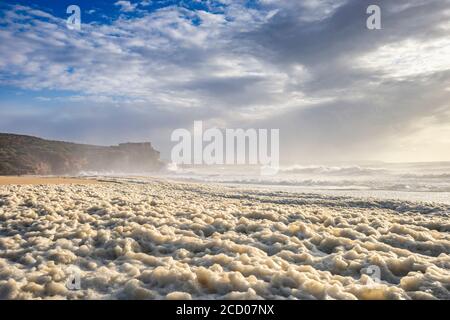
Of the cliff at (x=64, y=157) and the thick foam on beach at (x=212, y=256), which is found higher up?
the cliff at (x=64, y=157)

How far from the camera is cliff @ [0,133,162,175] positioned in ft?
242

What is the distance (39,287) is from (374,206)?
16.5 metres

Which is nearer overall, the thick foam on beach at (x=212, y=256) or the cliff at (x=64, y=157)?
the thick foam on beach at (x=212, y=256)

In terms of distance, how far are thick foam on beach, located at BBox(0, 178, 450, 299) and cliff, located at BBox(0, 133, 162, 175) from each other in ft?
232

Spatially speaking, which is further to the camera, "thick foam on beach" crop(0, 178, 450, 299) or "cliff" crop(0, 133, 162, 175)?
"cliff" crop(0, 133, 162, 175)

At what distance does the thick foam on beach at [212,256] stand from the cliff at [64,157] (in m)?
70.7

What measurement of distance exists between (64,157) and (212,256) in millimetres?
90996

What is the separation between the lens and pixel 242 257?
6.33 metres

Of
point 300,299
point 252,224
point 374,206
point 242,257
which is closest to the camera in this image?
point 300,299

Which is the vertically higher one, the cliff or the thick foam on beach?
the cliff

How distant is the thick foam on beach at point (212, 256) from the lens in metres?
5.11

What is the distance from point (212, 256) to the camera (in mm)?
6453
